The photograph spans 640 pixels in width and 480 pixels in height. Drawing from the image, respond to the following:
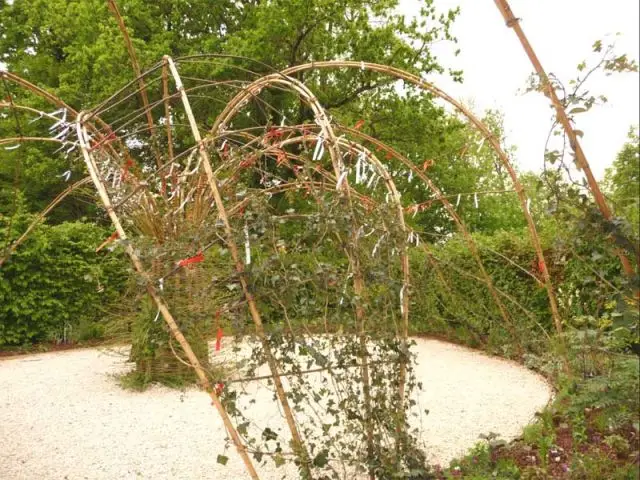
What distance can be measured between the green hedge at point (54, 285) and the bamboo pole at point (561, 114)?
279 inches

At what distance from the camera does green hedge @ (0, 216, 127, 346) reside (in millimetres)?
8648

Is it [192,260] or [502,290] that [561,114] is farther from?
[502,290]

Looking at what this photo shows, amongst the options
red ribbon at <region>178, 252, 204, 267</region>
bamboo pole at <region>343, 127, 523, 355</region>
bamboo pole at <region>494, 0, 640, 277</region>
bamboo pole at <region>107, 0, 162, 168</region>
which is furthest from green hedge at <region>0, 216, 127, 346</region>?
bamboo pole at <region>494, 0, 640, 277</region>

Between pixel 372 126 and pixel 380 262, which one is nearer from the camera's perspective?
pixel 380 262

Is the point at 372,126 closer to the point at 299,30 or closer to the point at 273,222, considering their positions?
the point at 299,30

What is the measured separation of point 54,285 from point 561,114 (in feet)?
26.8

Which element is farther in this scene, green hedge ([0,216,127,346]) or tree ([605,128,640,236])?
green hedge ([0,216,127,346])

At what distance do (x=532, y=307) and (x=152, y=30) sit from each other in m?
9.52

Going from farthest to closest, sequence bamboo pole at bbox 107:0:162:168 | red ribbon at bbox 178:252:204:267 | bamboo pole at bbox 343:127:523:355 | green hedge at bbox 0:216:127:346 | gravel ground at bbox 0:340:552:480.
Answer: green hedge at bbox 0:216:127:346
bamboo pole at bbox 343:127:523:355
bamboo pole at bbox 107:0:162:168
gravel ground at bbox 0:340:552:480
red ribbon at bbox 178:252:204:267

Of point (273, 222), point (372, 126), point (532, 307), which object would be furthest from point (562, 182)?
point (372, 126)

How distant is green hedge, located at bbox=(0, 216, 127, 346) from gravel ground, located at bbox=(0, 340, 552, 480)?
6.24ft

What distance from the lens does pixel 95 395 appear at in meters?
5.80

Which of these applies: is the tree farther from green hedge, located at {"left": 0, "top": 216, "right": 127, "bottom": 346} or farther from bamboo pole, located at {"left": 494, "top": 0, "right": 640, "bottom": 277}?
green hedge, located at {"left": 0, "top": 216, "right": 127, "bottom": 346}

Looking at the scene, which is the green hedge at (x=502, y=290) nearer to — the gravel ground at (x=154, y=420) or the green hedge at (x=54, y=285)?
the gravel ground at (x=154, y=420)
